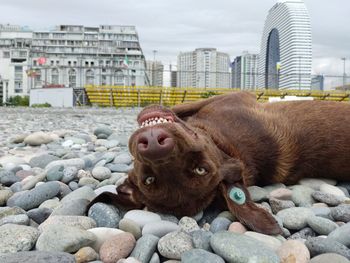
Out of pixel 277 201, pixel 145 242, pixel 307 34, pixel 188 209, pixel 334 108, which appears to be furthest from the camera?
pixel 307 34

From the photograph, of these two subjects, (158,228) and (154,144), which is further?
(158,228)

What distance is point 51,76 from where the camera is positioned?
289 feet

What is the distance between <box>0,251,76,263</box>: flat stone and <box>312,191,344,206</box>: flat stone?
2.22 m

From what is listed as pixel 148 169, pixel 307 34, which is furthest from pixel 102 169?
pixel 307 34

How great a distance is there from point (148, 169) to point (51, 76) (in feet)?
293

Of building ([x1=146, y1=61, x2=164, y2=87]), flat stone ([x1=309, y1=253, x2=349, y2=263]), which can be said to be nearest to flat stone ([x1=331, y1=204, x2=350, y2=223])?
flat stone ([x1=309, y1=253, x2=349, y2=263])

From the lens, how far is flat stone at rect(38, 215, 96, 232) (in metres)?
2.88

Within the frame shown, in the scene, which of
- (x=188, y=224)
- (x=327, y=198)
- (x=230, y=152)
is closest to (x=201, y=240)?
(x=188, y=224)

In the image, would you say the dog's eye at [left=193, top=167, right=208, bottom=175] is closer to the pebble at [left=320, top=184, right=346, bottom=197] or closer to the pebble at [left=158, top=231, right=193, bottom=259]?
the pebble at [left=158, top=231, right=193, bottom=259]

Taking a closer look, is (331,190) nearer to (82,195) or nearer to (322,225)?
(322,225)

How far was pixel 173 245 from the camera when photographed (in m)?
2.59

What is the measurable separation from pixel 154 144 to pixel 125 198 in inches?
38.1

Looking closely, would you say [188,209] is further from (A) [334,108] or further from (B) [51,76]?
(B) [51,76]

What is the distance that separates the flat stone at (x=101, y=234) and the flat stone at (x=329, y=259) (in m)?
1.19
